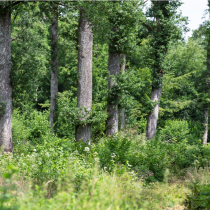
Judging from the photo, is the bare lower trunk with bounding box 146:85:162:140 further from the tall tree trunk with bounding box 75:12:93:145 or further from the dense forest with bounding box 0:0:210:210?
the tall tree trunk with bounding box 75:12:93:145

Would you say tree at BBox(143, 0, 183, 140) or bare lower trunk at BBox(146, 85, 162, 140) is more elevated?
tree at BBox(143, 0, 183, 140)

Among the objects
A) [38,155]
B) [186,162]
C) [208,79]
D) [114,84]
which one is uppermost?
[208,79]

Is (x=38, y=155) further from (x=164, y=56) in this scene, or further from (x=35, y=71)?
(x=164, y=56)

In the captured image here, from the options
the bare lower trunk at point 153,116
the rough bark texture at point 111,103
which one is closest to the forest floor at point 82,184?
the rough bark texture at point 111,103

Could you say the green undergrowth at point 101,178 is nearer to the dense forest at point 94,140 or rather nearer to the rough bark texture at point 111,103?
the dense forest at point 94,140

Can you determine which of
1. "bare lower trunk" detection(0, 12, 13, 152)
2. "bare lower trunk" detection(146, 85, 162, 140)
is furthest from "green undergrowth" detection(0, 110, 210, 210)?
"bare lower trunk" detection(146, 85, 162, 140)

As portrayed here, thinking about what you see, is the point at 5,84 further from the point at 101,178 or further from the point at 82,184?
the point at 82,184

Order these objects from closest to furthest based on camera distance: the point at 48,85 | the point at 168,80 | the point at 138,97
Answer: the point at 168,80 < the point at 138,97 < the point at 48,85

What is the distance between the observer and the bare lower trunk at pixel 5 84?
7.22 metres

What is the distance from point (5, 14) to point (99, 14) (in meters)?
3.25

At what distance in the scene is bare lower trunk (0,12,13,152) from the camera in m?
7.22

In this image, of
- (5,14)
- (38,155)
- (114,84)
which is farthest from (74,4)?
(38,155)

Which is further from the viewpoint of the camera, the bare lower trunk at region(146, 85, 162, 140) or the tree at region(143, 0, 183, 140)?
the bare lower trunk at region(146, 85, 162, 140)

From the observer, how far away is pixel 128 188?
4.16 m
